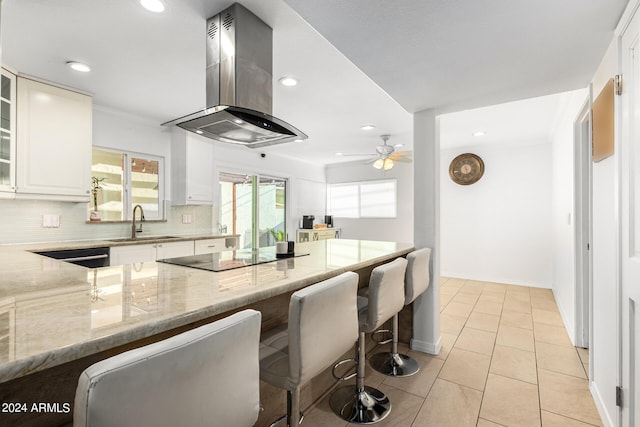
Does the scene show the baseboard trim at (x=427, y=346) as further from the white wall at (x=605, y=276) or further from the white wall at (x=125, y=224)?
the white wall at (x=125, y=224)

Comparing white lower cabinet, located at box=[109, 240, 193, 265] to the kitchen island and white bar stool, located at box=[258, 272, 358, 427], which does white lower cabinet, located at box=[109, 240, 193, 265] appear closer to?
the kitchen island

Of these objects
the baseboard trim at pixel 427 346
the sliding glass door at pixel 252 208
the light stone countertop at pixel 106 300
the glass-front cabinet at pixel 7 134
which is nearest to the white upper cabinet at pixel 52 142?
the glass-front cabinet at pixel 7 134

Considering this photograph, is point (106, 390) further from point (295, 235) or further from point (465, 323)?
point (295, 235)

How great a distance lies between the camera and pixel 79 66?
8.05 feet

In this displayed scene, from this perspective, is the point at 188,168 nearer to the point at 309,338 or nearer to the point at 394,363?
the point at 394,363

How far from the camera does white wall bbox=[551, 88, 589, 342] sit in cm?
286

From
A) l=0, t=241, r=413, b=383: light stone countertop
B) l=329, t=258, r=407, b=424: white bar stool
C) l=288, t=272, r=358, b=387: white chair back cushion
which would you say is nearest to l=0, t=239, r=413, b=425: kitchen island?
l=0, t=241, r=413, b=383: light stone countertop

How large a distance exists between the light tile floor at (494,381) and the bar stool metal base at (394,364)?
0.06 metres

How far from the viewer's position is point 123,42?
2102 mm

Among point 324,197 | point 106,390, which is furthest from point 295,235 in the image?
point 106,390

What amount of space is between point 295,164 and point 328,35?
4.78m

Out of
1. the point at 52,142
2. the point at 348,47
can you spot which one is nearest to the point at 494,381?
the point at 348,47

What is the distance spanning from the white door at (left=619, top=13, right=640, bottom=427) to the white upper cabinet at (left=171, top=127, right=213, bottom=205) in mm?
4128

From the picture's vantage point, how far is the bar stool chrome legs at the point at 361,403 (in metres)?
1.77
